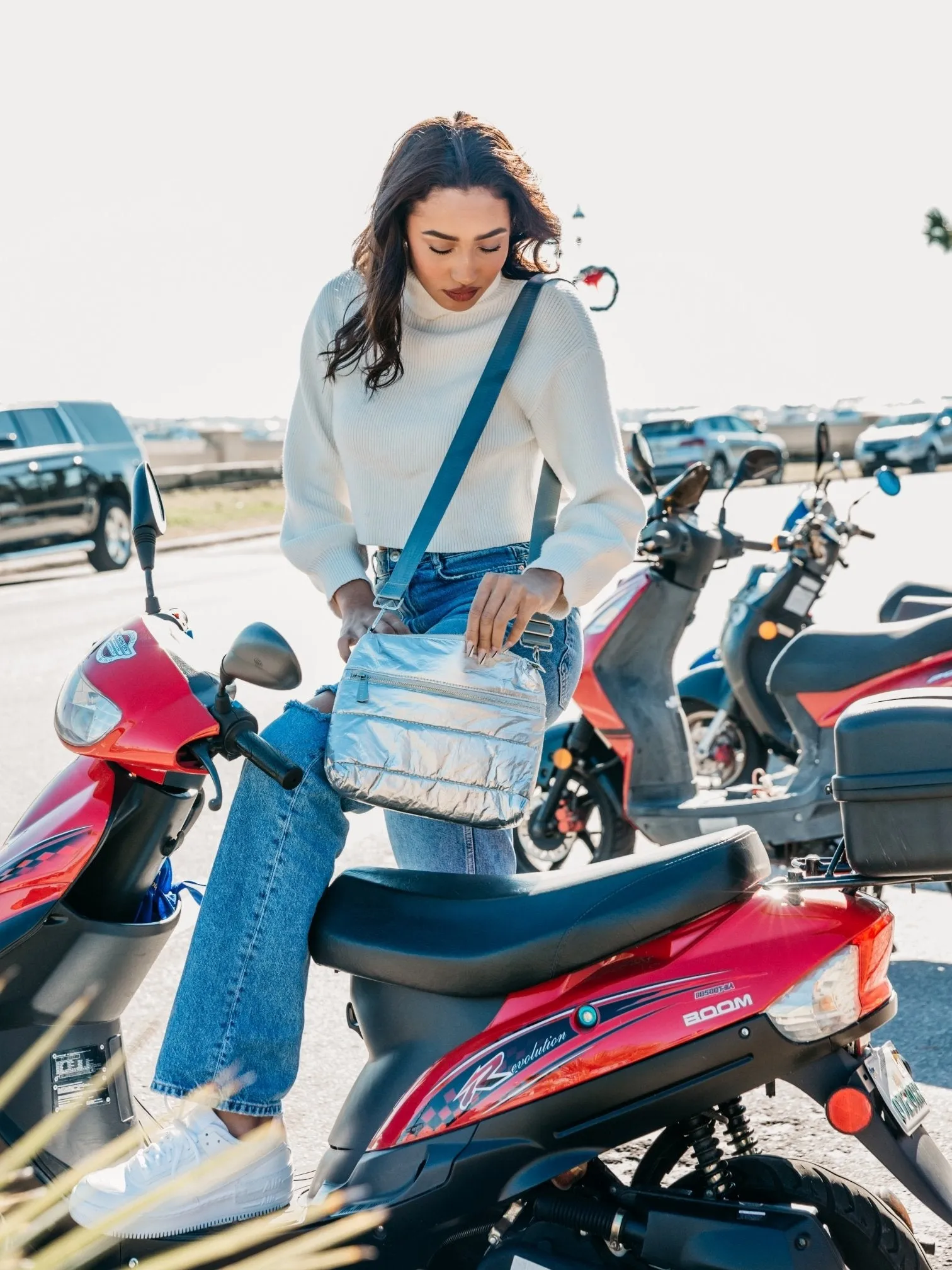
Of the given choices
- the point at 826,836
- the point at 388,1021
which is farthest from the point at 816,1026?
the point at 826,836

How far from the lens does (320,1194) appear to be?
222 centimetres

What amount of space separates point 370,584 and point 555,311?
0.55 metres

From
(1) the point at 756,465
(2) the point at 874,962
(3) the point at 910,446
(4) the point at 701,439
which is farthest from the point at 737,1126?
(3) the point at 910,446

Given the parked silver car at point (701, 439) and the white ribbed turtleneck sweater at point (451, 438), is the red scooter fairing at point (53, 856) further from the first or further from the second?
the parked silver car at point (701, 439)

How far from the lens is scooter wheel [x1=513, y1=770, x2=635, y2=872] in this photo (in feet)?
17.3

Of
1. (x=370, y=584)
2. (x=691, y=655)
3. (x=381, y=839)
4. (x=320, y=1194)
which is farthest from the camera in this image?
(x=691, y=655)

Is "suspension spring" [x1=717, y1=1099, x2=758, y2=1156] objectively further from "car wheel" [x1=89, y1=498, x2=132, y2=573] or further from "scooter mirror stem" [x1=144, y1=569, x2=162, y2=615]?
"car wheel" [x1=89, y1=498, x2=132, y2=573]

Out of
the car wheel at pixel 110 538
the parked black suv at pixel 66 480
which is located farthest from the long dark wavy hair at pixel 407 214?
the car wheel at pixel 110 538

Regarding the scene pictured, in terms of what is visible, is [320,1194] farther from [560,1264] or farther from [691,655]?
[691,655]

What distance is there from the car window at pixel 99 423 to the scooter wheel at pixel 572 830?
38.9 feet

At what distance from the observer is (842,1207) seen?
2.07 m

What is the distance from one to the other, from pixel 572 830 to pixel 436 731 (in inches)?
124

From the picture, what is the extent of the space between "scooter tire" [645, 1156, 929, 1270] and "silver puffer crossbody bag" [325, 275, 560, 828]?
0.58 metres

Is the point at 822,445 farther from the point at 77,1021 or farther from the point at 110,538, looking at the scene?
the point at 110,538
